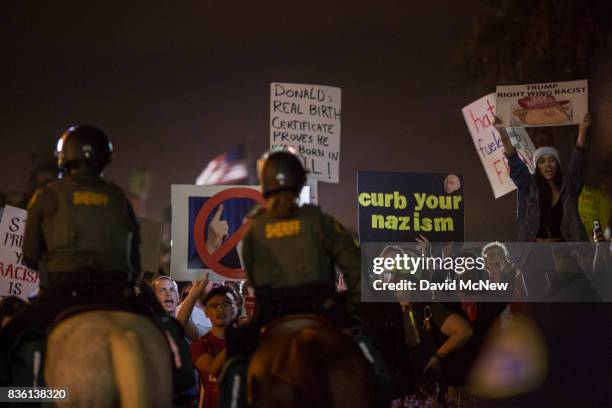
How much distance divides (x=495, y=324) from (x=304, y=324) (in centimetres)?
464

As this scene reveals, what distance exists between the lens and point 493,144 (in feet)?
49.1

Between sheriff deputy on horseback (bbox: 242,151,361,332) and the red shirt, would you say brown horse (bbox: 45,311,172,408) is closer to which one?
sheriff deputy on horseback (bbox: 242,151,361,332)

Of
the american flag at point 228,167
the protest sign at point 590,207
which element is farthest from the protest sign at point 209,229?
the american flag at point 228,167

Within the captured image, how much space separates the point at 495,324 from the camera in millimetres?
11812

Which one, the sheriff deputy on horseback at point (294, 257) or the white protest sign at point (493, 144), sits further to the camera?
the white protest sign at point (493, 144)

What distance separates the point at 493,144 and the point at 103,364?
879 cm

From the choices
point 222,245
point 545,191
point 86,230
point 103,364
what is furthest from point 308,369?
point 545,191

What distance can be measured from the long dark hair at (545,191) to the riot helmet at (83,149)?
20.5 feet

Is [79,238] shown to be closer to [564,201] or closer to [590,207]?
[564,201]

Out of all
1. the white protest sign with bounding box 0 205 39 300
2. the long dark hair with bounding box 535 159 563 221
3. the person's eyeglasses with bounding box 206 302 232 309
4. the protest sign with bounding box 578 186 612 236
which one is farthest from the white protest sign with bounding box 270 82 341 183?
the protest sign with bounding box 578 186 612 236

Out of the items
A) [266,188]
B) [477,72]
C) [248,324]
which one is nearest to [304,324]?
[248,324]

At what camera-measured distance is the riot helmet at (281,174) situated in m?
8.38

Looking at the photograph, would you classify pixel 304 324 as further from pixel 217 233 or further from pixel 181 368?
pixel 217 233

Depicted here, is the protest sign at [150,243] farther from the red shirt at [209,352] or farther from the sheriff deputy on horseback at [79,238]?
the sheriff deputy on horseback at [79,238]
